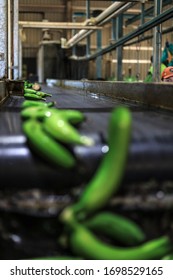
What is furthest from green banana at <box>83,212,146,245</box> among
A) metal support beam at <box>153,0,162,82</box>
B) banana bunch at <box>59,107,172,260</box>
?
metal support beam at <box>153,0,162,82</box>

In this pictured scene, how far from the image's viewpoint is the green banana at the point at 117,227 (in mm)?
778

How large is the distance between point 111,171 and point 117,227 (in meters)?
A: 0.12

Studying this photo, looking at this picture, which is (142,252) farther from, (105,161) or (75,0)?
(75,0)

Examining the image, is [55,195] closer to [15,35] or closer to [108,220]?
[108,220]

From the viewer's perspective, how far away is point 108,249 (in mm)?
784

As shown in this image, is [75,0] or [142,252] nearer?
[142,252]

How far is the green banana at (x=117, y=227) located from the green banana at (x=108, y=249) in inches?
0.6

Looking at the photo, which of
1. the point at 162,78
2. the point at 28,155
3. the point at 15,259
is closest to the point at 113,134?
the point at 28,155

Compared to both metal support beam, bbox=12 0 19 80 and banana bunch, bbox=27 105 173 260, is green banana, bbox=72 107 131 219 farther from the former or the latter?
metal support beam, bbox=12 0 19 80

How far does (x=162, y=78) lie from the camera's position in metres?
3.03

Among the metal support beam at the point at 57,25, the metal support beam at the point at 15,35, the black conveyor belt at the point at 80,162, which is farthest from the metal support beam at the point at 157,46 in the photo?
the black conveyor belt at the point at 80,162

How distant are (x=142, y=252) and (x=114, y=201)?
4.5 inches

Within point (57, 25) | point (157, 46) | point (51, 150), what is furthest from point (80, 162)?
point (57, 25)

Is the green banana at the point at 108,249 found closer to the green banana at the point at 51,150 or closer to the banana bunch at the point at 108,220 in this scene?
the banana bunch at the point at 108,220
